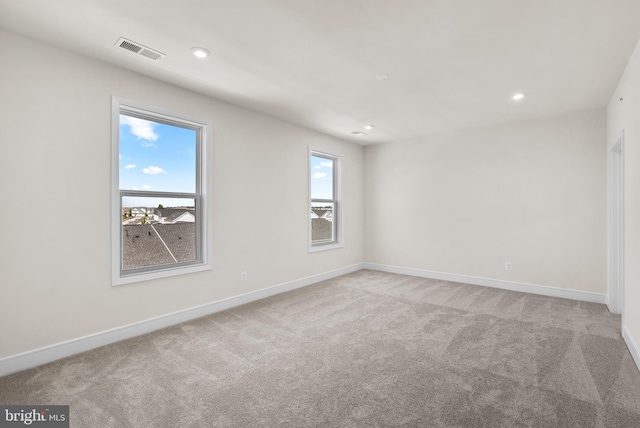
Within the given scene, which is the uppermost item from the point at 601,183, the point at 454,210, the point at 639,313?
the point at 601,183

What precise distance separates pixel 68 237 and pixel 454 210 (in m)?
5.28

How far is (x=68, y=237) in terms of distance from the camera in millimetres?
2586

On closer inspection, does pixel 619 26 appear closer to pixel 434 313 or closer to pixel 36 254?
pixel 434 313

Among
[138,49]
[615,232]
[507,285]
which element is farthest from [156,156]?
[615,232]

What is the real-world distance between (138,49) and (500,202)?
5131 millimetres

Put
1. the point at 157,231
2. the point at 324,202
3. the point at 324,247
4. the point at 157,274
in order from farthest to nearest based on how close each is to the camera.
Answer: the point at 324,202, the point at 324,247, the point at 157,231, the point at 157,274

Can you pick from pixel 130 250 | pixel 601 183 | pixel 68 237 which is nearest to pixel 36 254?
pixel 68 237

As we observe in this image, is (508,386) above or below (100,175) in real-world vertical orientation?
below

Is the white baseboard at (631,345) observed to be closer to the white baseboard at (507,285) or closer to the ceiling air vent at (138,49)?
the white baseboard at (507,285)

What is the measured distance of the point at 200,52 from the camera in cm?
260

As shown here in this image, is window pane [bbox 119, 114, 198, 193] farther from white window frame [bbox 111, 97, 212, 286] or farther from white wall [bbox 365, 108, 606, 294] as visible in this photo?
white wall [bbox 365, 108, 606, 294]

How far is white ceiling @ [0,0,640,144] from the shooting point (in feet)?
6.71

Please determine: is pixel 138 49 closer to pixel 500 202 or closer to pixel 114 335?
pixel 114 335

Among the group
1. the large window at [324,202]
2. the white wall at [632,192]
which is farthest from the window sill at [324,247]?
the white wall at [632,192]
